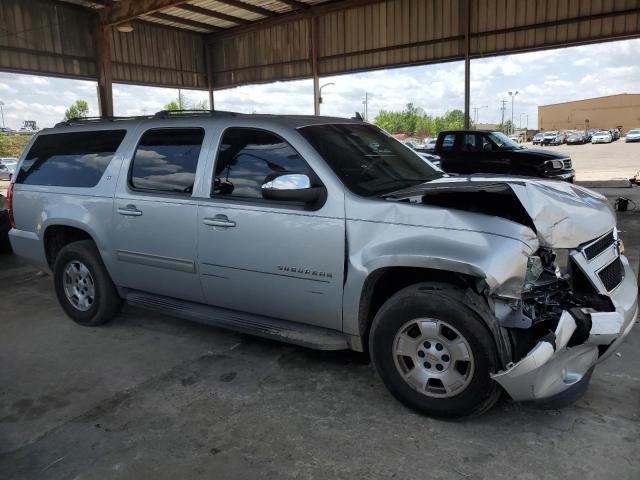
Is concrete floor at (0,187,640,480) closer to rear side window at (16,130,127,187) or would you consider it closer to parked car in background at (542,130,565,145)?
rear side window at (16,130,127,187)

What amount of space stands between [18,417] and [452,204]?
9.69 feet

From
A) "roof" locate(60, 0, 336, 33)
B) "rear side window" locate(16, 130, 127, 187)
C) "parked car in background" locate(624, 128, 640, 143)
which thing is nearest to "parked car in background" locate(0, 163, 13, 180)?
"roof" locate(60, 0, 336, 33)

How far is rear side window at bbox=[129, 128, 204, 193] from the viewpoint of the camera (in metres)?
3.94

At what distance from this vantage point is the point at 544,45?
14281mm

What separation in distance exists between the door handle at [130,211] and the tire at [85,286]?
599 mm

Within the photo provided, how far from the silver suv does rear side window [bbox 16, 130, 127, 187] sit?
27 millimetres

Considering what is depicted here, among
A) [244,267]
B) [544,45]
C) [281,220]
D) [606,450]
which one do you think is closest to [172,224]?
[244,267]

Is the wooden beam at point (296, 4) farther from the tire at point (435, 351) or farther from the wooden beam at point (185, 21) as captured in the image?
the tire at point (435, 351)

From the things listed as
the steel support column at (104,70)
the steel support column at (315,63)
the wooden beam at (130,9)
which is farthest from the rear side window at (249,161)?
the steel support column at (315,63)

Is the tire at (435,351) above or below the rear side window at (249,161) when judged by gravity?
below

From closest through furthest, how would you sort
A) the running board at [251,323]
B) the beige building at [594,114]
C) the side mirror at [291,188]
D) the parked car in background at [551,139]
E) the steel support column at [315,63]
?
the side mirror at [291,188] < the running board at [251,323] < the steel support column at [315,63] < the parked car in background at [551,139] < the beige building at [594,114]

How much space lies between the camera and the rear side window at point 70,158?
4512 millimetres

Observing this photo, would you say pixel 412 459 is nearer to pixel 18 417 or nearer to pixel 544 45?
pixel 18 417

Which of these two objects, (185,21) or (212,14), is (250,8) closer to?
(212,14)
